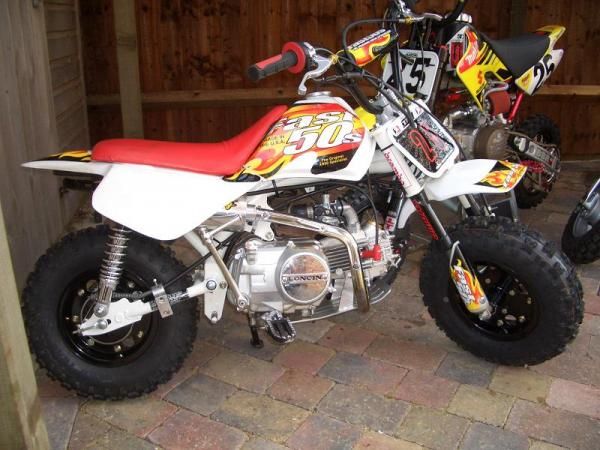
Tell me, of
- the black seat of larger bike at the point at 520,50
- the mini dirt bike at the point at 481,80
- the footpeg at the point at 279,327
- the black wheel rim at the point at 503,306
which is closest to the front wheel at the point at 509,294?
the black wheel rim at the point at 503,306

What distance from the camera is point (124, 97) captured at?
5152 millimetres

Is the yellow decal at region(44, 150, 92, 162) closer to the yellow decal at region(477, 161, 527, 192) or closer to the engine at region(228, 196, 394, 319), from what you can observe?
the engine at region(228, 196, 394, 319)

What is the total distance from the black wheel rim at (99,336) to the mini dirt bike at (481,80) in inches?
79.0

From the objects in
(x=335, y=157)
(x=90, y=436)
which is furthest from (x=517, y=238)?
(x=90, y=436)

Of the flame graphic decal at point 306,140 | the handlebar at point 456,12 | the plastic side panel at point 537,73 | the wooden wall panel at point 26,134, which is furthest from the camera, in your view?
the plastic side panel at point 537,73

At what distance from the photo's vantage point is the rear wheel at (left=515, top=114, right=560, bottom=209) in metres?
5.02

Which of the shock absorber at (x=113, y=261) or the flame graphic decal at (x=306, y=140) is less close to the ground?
the flame graphic decal at (x=306, y=140)

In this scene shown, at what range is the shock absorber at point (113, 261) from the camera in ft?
8.74

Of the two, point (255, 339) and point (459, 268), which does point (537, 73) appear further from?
point (255, 339)

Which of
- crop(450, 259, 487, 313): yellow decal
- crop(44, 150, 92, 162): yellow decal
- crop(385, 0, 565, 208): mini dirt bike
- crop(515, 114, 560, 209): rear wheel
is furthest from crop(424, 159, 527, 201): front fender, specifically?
crop(515, 114, 560, 209): rear wheel

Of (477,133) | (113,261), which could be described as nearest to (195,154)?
(113,261)

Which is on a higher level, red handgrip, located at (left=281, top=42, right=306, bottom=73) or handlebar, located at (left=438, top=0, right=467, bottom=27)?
handlebar, located at (left=438, top=0, right=467, bottom=27)

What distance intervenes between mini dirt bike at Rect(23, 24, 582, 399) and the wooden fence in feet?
11.6

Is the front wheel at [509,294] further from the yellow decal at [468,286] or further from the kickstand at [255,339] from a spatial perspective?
the kickstand at [255,339]
